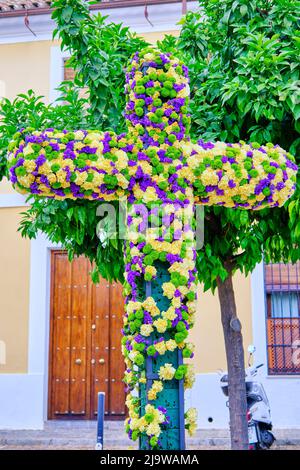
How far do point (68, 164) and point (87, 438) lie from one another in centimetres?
630

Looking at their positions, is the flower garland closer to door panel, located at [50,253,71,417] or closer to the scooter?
the scooter

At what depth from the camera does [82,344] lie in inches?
386

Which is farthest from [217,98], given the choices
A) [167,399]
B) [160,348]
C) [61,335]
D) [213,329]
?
[61,335]

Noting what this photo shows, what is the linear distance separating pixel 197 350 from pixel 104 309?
1.59 metres

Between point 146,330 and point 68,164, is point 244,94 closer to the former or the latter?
point 68,164

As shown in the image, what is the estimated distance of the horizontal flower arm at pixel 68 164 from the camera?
3205mm

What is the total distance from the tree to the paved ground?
3.16 metres

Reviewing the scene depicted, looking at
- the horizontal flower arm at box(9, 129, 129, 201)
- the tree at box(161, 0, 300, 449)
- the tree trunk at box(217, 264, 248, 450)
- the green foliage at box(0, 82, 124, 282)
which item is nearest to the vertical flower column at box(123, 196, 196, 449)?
the horizontal flower arm at box(9, 129, 129, 201)

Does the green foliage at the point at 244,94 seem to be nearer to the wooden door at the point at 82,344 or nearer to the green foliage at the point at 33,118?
the green foliage at the point at 33,118

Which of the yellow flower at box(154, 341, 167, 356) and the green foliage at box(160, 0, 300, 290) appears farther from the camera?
the green foliage at box(160, 0, 300, 290)

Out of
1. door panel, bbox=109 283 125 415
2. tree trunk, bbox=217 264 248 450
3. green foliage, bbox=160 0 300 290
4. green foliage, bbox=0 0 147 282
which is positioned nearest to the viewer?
green foliage, bbox=160 0 300 290

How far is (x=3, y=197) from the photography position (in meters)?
10.0

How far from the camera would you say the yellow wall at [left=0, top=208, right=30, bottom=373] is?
9672mm
